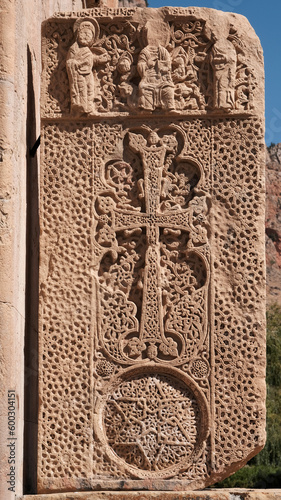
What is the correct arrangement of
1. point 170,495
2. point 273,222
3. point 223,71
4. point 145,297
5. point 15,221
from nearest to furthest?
point 170,495, point 15,221, point 145,297, point 223,71, point 273,222

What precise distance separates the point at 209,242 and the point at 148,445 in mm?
1313

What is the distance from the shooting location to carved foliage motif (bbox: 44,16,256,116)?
6348mm

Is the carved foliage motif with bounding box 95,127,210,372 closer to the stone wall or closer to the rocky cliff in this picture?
the stone wall

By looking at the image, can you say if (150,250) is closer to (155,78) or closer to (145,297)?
(145,297)

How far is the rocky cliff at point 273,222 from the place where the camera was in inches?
1762

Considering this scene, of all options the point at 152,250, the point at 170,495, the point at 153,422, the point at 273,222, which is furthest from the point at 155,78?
the point at 273,222

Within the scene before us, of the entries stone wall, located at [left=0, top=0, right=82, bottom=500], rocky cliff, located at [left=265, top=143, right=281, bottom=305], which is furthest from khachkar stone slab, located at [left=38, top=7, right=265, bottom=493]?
rocky cliff, located at [left=265, top=143, right=281, bottom=305]

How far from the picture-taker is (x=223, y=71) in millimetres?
6348

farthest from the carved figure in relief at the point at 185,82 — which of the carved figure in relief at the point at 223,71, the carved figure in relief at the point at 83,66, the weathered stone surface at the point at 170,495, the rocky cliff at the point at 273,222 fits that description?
the rocky cliff at the point at 273,222

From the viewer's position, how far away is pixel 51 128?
638 cm

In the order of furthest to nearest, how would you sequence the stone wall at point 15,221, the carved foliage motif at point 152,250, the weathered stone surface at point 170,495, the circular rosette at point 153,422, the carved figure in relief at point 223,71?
the carved figure in relief at point 223,71
the carved foliage motif at point 152,250
the circular rosette at point 153,422
the weathered stone surface at point 170,495
the stone wall at point 15,221

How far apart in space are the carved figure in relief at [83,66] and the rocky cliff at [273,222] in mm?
37447

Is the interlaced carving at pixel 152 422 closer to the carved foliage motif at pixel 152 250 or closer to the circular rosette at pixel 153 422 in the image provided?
the circular rosette at pixel 153 422

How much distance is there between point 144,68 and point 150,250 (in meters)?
1.18
